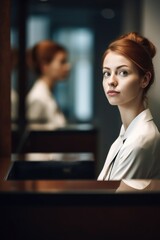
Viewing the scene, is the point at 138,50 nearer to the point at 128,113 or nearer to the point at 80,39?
the point at 128,113

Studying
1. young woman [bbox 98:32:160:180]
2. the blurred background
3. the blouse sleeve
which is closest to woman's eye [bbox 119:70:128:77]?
young woman [bbox 98:32:160:180]

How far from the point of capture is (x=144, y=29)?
1.85 metres

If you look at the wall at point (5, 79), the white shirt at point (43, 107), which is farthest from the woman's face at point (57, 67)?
the wall at point (5, 79)

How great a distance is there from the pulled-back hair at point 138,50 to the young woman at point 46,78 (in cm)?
223

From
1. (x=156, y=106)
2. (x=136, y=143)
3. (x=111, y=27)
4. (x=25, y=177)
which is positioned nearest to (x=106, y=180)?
(x=136, y=143)

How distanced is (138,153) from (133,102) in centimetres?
16

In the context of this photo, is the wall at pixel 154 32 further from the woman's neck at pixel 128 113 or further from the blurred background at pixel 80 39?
the blurred background at pixel 80 39

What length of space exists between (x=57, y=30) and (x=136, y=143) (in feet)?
19.0

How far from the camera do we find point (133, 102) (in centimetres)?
181

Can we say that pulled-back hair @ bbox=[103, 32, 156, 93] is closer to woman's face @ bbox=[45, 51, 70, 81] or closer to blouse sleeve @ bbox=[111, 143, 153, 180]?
blouse sleeve @ bbox=[111, 143, 153, 180]

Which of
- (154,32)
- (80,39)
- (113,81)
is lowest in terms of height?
(80,39)

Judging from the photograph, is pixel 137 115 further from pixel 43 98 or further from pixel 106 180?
pixel 43 98

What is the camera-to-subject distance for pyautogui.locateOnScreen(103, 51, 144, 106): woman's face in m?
1.76

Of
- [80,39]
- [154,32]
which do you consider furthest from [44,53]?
[80,39]
